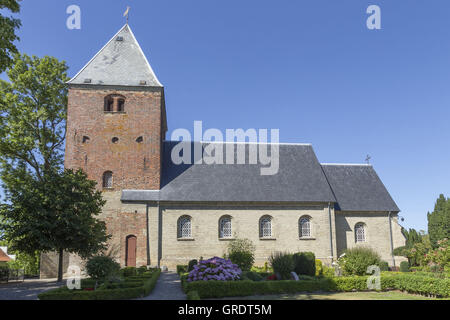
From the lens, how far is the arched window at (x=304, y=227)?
29.4 meters

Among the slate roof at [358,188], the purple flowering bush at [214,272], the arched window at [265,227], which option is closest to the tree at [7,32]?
the purple flowering bush at [214,272]

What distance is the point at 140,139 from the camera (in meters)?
28.8

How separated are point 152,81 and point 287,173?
46.3 ft

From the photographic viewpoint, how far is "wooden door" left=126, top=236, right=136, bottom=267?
2661 centimetres

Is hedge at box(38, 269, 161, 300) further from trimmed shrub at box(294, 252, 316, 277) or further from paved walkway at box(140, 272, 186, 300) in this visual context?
trimmed shrub at box(294, 252, 316, 277)

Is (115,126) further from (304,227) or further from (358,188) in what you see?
(358,188)

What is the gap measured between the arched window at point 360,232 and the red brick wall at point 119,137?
1750 cm

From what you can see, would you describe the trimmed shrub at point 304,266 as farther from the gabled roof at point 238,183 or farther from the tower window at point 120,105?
the tower window at point 120,105

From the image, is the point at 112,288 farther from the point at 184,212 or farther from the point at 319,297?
the point at 184,212

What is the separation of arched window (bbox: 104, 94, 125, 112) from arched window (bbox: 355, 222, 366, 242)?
22487mm

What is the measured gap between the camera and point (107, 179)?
28.2 metres

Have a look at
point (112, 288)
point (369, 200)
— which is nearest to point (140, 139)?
point (112, 288)

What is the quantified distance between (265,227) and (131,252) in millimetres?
10762

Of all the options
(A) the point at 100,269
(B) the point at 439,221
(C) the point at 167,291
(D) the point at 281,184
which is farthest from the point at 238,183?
(B) the point at 439,221
